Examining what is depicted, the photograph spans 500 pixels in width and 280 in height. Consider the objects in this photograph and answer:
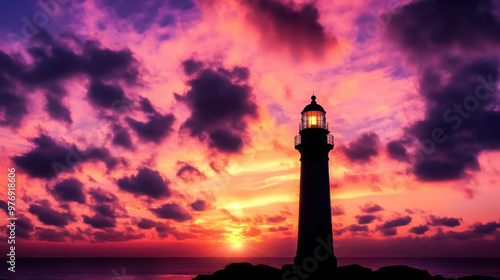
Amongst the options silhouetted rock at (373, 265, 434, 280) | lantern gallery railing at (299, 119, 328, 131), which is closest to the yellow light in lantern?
lantern gallery railing at (299, 119, 328, 131)

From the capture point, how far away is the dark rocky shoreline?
2881 centimetres

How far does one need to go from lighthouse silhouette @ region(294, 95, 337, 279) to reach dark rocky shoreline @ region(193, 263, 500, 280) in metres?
0.99

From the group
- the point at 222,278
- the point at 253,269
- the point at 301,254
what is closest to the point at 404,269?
the point at 301,254

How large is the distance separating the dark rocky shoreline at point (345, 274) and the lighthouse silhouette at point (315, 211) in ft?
3.25

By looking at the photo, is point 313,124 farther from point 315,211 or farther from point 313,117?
point 315,211

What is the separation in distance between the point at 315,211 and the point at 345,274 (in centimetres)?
544

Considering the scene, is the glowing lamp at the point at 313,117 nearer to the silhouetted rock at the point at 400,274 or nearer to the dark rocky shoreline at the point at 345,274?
the dark rocky shoreline at the point at 345,274

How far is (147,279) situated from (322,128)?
7760 centimetres

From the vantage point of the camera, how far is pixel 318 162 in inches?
1057

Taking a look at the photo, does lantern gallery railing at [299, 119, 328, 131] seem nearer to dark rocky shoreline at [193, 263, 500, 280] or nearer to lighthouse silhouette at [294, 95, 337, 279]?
lighthouse silhouette at [294, 95, 337, 279]

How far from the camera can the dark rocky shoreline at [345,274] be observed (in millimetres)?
28811

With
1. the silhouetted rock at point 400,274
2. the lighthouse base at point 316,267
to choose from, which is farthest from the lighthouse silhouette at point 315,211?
the silhouetted rock at point 400,274

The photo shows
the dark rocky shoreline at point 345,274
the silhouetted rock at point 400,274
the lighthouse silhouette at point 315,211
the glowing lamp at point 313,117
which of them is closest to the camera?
the lighthouse silhouette at point 315,211

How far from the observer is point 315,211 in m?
26.5
